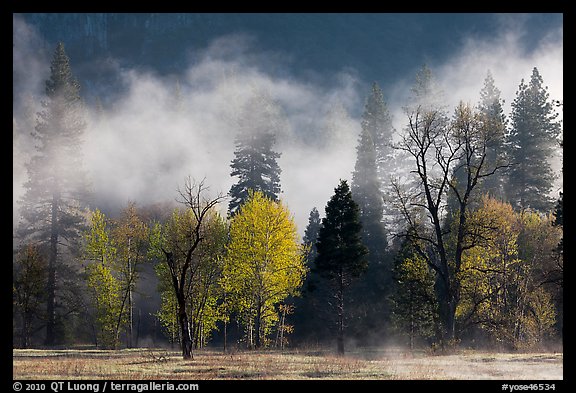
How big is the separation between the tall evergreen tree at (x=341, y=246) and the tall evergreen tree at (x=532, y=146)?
27841 mm

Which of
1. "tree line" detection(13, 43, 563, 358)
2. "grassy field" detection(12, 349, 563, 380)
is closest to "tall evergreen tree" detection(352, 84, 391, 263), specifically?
"tree line" detection(13, 43, 563, 358)

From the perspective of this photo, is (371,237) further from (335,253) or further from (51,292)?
(51,292)

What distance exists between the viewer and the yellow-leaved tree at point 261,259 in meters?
43.7

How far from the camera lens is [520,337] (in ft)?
144

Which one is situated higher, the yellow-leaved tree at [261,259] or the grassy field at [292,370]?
the yellow-leaved tree at [261,259]

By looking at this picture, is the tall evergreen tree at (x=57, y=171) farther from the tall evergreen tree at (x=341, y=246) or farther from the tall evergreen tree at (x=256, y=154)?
the tall evergreen tree at (x=341, y=246)

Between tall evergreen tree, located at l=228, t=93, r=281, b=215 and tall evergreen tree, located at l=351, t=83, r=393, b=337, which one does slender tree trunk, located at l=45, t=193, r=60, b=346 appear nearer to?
tall evergreen tree, located at l=228, t=93, r=281, b=215

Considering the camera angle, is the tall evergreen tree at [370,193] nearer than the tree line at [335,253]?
No

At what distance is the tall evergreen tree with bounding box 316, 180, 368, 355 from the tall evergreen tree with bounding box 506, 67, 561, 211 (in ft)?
91.3

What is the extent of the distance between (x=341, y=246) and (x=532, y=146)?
36.6 metres

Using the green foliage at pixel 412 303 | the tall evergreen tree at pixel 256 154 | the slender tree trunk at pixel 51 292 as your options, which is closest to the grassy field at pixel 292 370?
the green foliage at pixel 412 303

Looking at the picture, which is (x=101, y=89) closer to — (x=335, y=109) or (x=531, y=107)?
(x=335, y=109)
